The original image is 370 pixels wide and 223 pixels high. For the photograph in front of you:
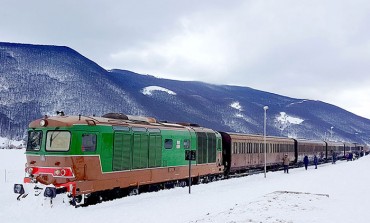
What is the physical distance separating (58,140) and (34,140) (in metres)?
1.32

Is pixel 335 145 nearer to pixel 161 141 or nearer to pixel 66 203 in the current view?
pixel 161 141

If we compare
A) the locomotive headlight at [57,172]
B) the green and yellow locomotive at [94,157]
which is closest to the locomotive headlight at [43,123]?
the green and yellow locomotive at [94,157]

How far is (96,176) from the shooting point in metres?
16.7

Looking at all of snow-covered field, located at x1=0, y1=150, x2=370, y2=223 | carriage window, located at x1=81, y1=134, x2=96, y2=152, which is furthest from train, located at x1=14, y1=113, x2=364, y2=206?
snow-covered field, located at x1=0, y1=150, x2=370, y2=223

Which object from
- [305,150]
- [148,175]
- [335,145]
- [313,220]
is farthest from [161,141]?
[335,145]

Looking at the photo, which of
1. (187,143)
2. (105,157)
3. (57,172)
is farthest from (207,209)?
(187,143)

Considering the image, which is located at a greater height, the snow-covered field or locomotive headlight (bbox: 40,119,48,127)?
locomotive headlight (bbox: 40,119,48,127)

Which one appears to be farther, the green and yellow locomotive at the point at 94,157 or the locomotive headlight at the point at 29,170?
the locomotive headlight at the point at 29,170

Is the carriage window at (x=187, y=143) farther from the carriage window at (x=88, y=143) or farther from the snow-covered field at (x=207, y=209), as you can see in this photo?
the carriage window at (x=88, y=143)

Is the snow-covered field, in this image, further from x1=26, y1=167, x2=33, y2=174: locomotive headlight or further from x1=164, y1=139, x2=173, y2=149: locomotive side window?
x1=164, y1=139, x2=173, y2=149: locomotive side window

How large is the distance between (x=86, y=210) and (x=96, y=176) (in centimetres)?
173

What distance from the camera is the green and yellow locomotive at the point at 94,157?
15820mm

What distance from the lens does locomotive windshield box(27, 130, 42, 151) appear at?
54.6ft

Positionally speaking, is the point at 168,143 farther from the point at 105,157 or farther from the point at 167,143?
the point at 105,157
